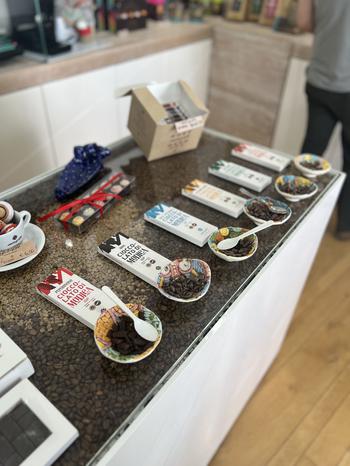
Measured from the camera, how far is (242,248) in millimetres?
826

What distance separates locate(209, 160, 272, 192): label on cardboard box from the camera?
1.03 meters

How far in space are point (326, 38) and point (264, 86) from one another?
0.77 m

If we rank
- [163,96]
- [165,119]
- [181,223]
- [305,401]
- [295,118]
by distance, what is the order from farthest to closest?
[295,118] → [305,401] → [163,96] → [165,119] → [181,223]

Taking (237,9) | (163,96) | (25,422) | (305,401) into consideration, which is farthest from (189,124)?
(237,9)

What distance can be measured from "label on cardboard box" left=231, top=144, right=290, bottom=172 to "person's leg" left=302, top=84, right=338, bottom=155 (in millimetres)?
648

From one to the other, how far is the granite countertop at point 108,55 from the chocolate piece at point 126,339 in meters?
1.33

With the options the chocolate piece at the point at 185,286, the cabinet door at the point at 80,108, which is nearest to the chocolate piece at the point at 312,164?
the chocolate piece at the point at 185,286

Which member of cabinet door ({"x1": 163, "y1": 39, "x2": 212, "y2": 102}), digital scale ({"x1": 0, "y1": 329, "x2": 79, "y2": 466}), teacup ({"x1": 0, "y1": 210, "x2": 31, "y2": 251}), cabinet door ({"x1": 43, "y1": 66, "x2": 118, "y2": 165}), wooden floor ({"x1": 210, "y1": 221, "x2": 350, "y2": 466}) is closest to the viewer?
digital scale ({"x1": 0, "y1": 329, "x2": 79, "y2": 466})

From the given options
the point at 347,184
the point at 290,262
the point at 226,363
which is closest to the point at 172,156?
the point at 290,262

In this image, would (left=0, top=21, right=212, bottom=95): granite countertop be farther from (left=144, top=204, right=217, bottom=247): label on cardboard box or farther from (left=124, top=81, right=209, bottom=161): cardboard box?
(left=144, top=204, right=217, bottom=247): label on cardboard box

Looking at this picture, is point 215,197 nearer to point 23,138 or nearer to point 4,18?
point 23,138

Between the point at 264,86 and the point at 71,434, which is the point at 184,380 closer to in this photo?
the point at 71,434

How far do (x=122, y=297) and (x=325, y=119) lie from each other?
4.63ft

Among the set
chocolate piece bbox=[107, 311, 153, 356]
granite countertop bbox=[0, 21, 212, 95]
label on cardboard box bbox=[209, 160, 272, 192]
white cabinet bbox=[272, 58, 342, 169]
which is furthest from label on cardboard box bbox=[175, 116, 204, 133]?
white cabinet bbox=[272, 58, 342, 169]
